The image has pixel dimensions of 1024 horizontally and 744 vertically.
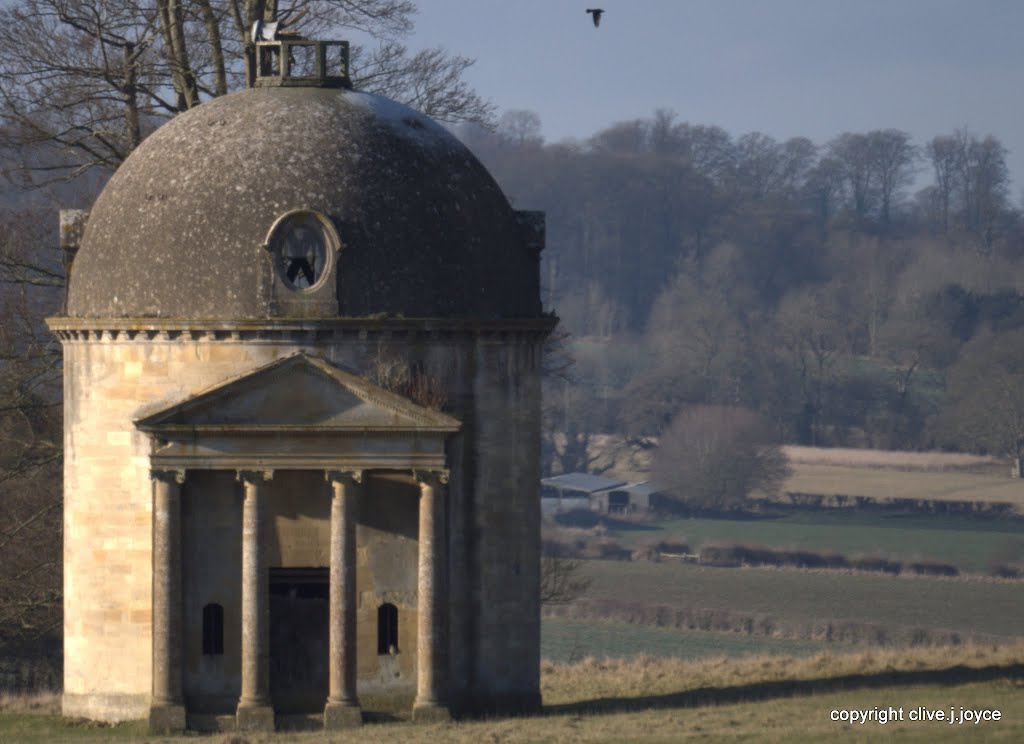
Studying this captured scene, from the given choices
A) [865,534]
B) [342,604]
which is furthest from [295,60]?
[865,534]

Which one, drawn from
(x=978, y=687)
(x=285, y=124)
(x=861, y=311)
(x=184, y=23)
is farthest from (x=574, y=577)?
(x=861, y=311)

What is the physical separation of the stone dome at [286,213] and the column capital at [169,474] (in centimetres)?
193

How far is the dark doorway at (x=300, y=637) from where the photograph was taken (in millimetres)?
27406

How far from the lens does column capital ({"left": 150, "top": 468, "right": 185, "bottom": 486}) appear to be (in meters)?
26.5

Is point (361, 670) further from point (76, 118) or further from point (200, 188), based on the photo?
point (76, 118)

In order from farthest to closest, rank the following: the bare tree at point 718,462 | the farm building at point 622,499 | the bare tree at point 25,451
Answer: the bare tree at point 718,462, the farm building at point 622,499, the bare tree at point 25,451

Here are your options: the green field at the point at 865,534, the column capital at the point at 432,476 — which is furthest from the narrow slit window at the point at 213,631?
the green field at the point at 865,534

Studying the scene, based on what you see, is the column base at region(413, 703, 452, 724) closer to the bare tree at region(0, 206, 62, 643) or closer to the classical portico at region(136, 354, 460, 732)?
Answer: the classical portico at region(136, 354, 460, 732)

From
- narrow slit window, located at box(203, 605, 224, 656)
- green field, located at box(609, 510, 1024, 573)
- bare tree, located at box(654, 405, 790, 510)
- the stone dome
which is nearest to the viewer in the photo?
the stone dome

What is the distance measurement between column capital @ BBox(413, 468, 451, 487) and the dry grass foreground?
2.98m

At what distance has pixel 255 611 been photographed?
2655 cm

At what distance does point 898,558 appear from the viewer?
6712cm

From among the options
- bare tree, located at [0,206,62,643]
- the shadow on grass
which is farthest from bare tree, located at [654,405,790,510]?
the shadow on grass

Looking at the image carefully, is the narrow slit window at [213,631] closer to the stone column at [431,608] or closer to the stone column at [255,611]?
the stone column at [255,611]
